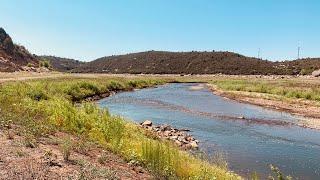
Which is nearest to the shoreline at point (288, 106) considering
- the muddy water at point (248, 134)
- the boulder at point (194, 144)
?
the muddy water at point (248, 134)

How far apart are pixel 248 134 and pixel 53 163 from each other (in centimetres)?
1988

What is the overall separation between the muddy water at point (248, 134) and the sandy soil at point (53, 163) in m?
7.44

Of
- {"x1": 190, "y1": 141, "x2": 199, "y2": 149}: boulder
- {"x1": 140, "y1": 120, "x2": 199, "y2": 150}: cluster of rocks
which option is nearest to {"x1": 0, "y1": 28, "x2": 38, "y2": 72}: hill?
{"x1": 140, "y1": 120, "x2": 199, "y2": 150}: cluster of rocks

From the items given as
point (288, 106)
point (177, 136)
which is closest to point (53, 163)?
point (177, 136)

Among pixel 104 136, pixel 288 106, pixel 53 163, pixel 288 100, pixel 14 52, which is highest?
pixel 14 52

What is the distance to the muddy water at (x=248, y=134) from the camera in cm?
2055

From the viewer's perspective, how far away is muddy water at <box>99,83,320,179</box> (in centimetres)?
2055

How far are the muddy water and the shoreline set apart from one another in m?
1.21

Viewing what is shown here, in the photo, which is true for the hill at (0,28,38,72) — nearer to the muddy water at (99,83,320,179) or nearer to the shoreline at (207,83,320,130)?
the shoreline at (207,83,320,130)

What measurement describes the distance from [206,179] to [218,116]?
27164 mm

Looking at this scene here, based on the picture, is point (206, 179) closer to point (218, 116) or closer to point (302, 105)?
point (218, 116)

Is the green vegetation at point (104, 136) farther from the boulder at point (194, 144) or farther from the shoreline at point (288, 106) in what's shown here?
the shoreline at point (288, 106)

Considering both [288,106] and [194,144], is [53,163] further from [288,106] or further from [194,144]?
[288,106]

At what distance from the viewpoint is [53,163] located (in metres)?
11.8
